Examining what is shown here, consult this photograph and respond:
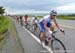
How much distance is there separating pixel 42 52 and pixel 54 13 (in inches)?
86.0

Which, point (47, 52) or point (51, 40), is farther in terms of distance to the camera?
point (47, 52)

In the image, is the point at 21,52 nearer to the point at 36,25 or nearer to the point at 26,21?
the point at 36,25

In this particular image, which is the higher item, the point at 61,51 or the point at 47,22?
the point at 47,22

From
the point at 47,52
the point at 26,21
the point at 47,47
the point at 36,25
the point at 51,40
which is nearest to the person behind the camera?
the point at 51,40

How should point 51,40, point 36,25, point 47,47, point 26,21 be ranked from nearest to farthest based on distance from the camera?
point 51,40 → point 47,47 → point 36,25 → point 26,21

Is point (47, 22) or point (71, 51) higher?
point (47, 22)

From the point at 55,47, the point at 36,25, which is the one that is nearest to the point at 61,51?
the point at 55,47

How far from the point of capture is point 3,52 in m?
12.7

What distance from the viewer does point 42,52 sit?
39.6 ft

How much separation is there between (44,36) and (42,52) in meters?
1.67

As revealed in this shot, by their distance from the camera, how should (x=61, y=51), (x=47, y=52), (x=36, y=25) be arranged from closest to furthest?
(x=61, y=51) < (x=47, y=52) < (x=36, y=25)

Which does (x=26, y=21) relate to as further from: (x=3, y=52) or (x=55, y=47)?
(x=55, y=47)

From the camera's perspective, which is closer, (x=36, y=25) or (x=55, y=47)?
(x=55, y=47)

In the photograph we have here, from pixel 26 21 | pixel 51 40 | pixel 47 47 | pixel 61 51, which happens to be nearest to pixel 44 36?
pixel 47 47
